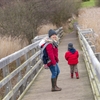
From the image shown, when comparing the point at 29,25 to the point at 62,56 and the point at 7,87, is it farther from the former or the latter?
the point at 7,87

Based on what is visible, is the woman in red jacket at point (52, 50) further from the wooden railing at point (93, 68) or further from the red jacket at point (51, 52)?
the wooden railing at point (93, 68)

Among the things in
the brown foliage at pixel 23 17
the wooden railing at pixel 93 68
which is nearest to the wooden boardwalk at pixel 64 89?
the wooden railing at pixel 93 68

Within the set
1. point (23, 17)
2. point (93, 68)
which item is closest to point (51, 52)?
point (93, 68)

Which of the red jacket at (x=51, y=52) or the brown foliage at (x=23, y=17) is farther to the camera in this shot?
the brown foliage at (x=23, y=17)

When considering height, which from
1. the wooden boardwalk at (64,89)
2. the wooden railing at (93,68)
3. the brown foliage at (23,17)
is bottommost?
the wooden boardwalk at (64,89)

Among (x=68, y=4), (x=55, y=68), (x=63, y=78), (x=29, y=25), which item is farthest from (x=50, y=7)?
(x=55, y=68)

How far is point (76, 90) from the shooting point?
851cm

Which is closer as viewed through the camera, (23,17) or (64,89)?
(64,89)

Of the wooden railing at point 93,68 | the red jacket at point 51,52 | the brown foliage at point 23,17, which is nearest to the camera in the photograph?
the wooden railing at point 93,68

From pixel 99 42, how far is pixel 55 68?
6915 mm

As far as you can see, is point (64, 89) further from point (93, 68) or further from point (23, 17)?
point (23, 17)

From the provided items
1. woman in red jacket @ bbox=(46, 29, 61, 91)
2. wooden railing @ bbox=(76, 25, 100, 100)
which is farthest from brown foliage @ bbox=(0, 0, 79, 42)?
woman in red jacket @ bbox=(46, 29, 61, 91)

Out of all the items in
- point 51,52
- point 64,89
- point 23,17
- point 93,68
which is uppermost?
point 23,17

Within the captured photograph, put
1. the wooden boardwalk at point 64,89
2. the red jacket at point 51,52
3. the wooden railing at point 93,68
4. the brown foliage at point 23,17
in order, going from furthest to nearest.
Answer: the brown foliage at point 23,17
the red jacket at point 51,52
the wooden boardwalk at point 64,89
the wooden railing at point 93,68
